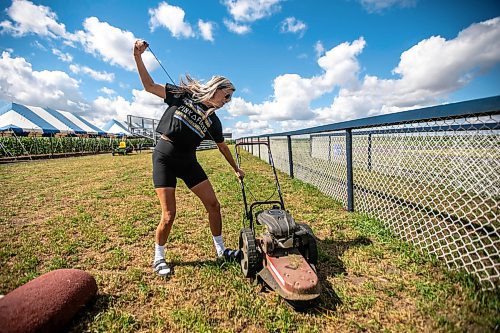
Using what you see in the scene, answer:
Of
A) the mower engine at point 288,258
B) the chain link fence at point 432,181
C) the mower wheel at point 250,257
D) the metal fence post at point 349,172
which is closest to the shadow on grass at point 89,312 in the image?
the mower wheel at point 250,257

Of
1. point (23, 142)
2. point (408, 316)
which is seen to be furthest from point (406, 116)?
point (23, 142)

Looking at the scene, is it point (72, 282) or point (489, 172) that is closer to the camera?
point (72, 282)

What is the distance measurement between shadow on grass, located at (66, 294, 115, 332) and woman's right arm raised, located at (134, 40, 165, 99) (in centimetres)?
204

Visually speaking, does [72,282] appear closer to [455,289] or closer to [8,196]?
[455,289]

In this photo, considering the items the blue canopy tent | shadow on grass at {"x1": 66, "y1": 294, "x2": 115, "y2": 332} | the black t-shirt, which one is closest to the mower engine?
the black t-shirt

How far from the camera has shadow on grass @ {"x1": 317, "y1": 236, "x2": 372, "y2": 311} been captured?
2.26 meters

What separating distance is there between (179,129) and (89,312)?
180 centimetres

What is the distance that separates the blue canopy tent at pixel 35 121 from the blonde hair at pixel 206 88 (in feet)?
81.0

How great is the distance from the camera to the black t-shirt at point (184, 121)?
8.64 feet

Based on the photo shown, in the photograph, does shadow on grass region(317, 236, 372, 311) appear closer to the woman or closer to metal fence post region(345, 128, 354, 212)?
metal fence post region(345, 128, 354, 212)

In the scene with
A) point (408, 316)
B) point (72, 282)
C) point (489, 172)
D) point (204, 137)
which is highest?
point (204, 137)

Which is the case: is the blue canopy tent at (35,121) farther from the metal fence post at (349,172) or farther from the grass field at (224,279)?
the metal fence post at (349,172)

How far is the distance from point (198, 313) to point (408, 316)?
1.69m

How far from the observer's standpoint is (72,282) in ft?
6.95
